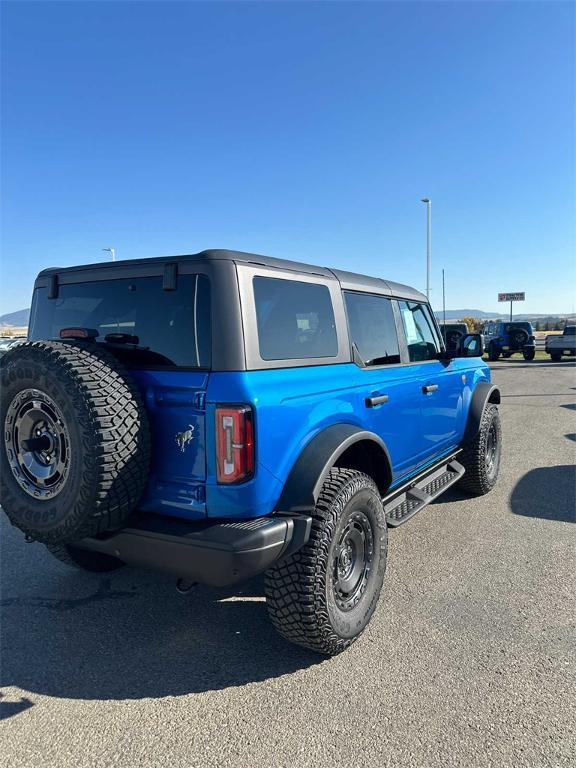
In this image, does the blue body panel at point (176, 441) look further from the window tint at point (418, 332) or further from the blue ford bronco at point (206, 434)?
the window tint at point (418, 332)

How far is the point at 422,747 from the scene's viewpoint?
210 cm

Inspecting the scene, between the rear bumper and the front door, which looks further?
the front door

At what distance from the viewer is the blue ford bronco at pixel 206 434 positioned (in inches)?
89.3

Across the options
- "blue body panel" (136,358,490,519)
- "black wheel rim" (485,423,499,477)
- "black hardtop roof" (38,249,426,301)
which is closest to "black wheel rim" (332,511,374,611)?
"blue body panel" (136,358,490,519)

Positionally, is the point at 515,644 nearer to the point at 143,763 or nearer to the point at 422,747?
the point at 422,747

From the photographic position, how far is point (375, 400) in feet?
10.6

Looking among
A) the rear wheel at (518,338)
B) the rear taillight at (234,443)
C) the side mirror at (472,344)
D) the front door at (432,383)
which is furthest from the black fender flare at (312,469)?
the rear wheel at (518,338)

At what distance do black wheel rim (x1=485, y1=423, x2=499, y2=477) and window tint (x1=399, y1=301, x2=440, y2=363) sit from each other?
134 cm

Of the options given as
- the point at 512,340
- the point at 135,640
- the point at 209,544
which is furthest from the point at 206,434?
the point at 512,340

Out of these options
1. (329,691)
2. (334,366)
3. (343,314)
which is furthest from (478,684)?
(343,314)

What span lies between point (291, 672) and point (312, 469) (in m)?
1.01

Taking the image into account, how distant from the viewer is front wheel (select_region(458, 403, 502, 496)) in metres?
5.05

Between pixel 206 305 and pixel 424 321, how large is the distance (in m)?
2.65

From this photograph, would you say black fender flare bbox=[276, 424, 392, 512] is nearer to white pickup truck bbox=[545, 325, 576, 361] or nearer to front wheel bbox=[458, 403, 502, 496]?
front wheel bbox=[458, 403, 502, 496]
